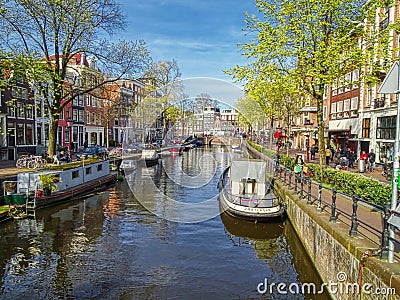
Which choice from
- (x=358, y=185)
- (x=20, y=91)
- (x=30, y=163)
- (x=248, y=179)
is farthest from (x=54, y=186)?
(x=358, y=185)

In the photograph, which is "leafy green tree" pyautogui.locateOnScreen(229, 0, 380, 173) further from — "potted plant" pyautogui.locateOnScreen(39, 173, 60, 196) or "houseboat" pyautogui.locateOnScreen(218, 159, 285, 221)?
"potted plant" pyautogui.locateOnScreen(39, 173, 60, 196)

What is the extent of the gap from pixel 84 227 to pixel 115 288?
7.44 m

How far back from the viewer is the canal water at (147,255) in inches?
424

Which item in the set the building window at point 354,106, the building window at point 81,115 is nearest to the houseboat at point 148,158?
the building window at point 81,115

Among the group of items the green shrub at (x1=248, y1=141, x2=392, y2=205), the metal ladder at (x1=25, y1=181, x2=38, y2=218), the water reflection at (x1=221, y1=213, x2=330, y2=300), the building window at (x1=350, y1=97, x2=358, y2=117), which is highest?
the building window at (x1=350, y1=97, x2=358, y2=117)

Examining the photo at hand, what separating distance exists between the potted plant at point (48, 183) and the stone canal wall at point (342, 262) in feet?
47.5

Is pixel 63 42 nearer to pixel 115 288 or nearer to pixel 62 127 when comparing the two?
pixel 115 288

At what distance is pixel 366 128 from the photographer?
34.5 m

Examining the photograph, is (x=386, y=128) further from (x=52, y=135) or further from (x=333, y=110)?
(x=52, y=135)

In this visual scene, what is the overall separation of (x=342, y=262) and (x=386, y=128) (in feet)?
81.7

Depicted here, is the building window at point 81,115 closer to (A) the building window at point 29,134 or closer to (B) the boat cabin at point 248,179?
(A) the building window at point 29,134

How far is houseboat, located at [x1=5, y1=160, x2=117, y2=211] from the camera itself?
19094 mm

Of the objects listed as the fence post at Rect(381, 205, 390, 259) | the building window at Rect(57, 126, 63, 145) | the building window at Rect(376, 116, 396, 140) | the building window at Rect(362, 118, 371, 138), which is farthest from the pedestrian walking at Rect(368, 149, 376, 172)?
the building window at Rect(57, 126, 63, 145)

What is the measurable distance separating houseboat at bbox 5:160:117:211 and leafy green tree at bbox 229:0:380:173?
13555mm
